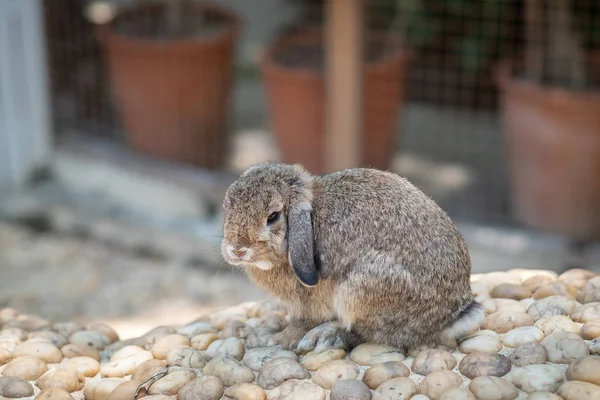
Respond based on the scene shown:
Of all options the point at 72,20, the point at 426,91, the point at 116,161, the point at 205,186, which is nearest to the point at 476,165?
the point at 426,91

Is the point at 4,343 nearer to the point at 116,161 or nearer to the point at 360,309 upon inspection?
the point at 360,309

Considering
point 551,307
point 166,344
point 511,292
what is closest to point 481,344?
point 551,307

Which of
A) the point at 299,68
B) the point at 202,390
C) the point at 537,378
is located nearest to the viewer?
the point at 537,378

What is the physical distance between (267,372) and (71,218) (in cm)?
376

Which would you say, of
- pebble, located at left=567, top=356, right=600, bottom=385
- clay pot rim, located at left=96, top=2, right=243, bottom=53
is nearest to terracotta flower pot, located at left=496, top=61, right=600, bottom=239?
clay pot rim, located at left=96, top=2, right=243, bottom=53

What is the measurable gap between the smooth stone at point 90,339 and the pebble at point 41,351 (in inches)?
4.9

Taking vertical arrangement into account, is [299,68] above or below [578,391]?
above

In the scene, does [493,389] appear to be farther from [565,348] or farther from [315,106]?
[315,106]

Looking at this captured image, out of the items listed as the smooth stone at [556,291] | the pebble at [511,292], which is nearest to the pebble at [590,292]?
the smooth stone at [556,291]

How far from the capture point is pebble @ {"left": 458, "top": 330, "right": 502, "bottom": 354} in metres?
3.14

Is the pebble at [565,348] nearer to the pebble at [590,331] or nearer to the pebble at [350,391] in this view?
the pebble at [590,331]

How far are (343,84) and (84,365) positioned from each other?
128 inches

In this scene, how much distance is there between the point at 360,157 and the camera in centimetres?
639

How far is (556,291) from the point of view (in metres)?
3.54
